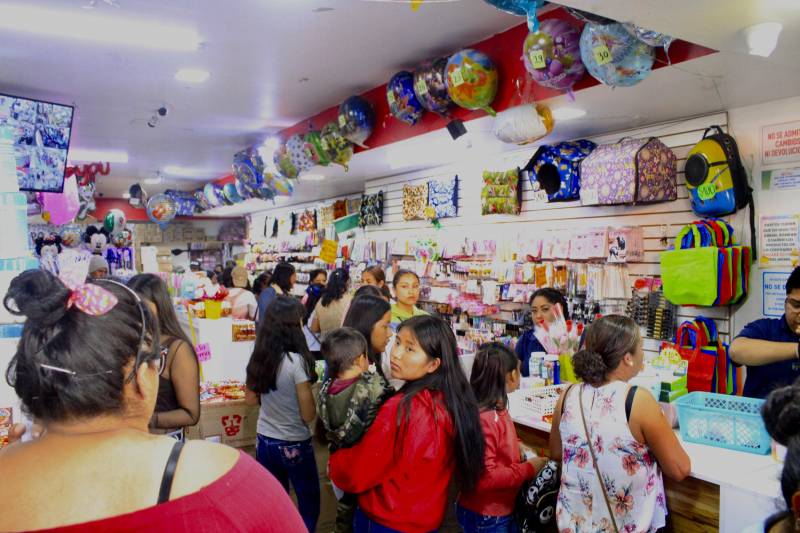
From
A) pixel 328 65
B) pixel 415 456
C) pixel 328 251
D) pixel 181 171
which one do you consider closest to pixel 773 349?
pixel 415 456

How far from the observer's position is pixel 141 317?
3.78 feet

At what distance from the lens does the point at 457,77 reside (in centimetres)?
445

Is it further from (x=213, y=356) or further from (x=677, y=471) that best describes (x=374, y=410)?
(x=213, y=356)

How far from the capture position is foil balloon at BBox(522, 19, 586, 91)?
11.9ft

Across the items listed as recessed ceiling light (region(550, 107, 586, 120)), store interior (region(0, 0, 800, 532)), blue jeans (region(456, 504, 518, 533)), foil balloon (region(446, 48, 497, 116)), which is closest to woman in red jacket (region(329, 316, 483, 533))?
A: blue jeans (region(456, 504, 518, 533))

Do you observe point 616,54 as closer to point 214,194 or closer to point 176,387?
point 176,387

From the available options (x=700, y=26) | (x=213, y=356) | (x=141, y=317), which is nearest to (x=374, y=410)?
(x=141, y=317)

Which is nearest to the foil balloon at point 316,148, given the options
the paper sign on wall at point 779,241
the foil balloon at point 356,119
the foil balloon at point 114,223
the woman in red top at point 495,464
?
the foil balloon at point 356,119

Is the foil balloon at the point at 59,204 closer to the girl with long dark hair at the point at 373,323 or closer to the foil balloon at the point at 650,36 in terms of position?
the girl with long dark hair at the point at 373,323

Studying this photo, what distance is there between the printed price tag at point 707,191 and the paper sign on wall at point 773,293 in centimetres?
65

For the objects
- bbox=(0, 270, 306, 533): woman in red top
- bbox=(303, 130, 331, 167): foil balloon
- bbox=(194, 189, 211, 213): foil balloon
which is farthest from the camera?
bbox=(194, 189, 211, 213): foil balloon

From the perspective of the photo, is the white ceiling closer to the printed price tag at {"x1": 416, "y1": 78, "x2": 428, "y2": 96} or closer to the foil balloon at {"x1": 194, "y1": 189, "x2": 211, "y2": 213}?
the printed price tag at {"x1": 416, "y1": 78, "x2": 428, "y2": 96}

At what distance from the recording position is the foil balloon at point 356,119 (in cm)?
589

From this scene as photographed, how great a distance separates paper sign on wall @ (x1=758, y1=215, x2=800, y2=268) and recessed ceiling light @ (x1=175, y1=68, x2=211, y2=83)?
4.70m
